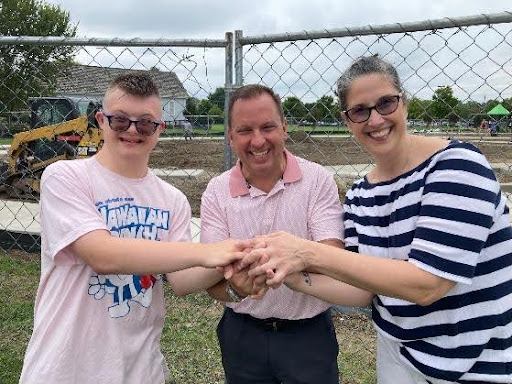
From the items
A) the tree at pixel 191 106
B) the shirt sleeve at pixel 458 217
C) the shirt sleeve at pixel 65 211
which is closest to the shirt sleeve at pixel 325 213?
the shirt sleeve at pixel 458 217

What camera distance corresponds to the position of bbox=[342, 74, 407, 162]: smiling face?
6.02 ft

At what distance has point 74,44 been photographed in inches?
117

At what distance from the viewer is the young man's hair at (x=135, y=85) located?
2.05 m

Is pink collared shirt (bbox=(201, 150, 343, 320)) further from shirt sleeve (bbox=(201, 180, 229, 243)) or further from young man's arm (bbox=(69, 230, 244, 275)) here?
young man's arm (bbox=(69, 230, 244, 275))

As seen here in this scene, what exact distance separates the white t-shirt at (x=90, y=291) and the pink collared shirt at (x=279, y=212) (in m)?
0.21

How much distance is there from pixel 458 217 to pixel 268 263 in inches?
24.0

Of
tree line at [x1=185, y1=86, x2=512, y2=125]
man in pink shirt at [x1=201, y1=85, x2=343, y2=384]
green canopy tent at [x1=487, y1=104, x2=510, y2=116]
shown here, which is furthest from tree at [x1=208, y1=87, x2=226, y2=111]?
green canopy tent at [x1=487, y1=104, x2=510, y2=116]

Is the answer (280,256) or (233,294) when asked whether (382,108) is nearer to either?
(280,256)

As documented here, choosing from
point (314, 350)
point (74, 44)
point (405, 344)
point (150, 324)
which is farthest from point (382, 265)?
point (74, 44)

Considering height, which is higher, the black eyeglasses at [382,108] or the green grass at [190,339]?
the black eyeglasses at [382,108]

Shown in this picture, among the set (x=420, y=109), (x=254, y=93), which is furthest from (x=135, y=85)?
(x=420, y=109)

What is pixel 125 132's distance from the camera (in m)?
2.04

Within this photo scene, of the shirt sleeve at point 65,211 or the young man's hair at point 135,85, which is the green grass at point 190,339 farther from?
the young man's hair at point 135,85

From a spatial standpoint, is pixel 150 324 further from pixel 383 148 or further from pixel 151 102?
pixel 383 148
